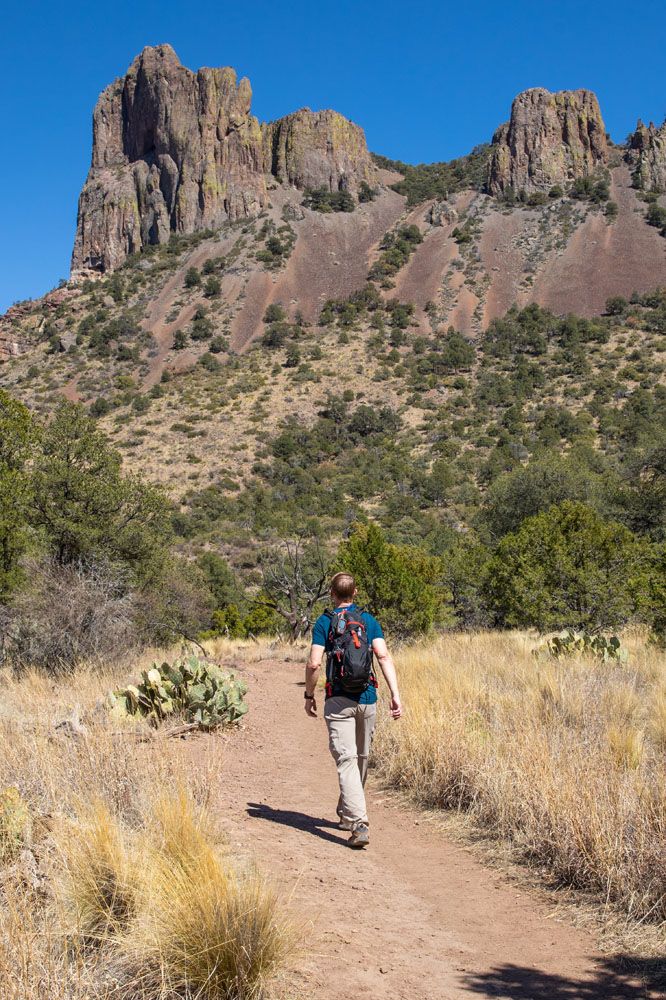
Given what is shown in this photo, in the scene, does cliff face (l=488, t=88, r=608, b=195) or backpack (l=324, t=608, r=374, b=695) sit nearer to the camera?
backpack (l=324, t=608, r=374, b=695)

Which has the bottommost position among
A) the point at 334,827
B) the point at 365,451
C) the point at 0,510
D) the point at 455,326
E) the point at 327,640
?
the point at 334,827

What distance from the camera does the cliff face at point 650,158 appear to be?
69625 millimetres

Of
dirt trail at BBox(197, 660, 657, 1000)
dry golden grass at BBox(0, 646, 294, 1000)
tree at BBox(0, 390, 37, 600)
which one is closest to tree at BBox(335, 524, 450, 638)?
tree at BBox(0, 390, 37, 600)

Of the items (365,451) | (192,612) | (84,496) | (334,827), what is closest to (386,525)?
(365,451)

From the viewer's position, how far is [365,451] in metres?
44.5

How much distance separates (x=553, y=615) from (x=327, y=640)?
34.7 ft

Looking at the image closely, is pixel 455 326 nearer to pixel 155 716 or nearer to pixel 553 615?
pixel 553 615

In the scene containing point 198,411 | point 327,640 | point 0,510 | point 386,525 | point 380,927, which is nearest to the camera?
point 380,927

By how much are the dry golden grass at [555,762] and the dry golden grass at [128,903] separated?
5.99ft

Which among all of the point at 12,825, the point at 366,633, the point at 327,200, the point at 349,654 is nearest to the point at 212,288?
the point at 327,200

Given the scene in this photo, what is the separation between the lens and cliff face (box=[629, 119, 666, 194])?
69.6 meters

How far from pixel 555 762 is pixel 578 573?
393 inches

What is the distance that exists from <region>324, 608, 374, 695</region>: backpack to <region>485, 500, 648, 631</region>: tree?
10.0m

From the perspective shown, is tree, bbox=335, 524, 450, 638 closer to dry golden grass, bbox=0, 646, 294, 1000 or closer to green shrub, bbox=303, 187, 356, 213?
dry golden grass, bbox=0, 646, 294, 1000
